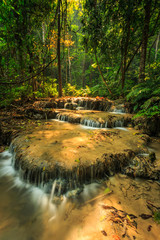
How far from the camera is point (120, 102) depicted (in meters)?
8.88

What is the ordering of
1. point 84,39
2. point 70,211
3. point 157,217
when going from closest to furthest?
point 157,217
point 70,211
point 84,39

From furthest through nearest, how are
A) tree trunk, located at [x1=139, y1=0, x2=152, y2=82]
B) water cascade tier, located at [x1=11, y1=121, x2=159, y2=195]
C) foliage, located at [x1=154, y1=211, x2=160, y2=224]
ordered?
tree trunk, located at [x1=139, y1=0, x2=152, y2=82]
water cascade tier, located at [x1=11, y1=121, x2=159, y2=195]
foliage, located at [x1=154, y1=211, x2=160, y2=224]

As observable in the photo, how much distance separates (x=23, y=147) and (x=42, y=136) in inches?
38.2

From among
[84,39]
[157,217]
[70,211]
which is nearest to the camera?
[157,217]

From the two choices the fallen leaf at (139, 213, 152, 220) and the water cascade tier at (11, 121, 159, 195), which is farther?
the water cascade tier at (11, 121, 159, 195)

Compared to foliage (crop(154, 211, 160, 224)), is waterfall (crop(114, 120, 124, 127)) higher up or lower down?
higher up

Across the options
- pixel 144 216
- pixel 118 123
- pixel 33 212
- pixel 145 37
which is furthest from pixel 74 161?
pixel 145 37

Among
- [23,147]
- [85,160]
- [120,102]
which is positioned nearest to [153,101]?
[120,102]

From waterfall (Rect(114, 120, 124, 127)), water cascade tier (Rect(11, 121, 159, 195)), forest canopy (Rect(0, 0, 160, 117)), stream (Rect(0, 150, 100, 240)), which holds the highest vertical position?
forest canopy (Rect(0, 0, 160, 117))

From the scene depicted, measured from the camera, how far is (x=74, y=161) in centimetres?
308

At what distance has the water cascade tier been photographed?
113 inches

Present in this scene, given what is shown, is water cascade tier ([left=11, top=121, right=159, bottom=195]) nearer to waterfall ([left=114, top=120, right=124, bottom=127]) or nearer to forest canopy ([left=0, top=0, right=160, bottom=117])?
waterfall ([left=114, top=120, right=124, bottom=127])

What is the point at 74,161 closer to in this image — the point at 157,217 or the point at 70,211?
the point at 70,211

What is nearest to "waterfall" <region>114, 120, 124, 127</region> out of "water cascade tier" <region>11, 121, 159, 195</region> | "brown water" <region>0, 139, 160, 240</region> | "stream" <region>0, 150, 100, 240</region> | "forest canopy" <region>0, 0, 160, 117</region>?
"forest canopy" <region>0, 0, 160, 117</region>
